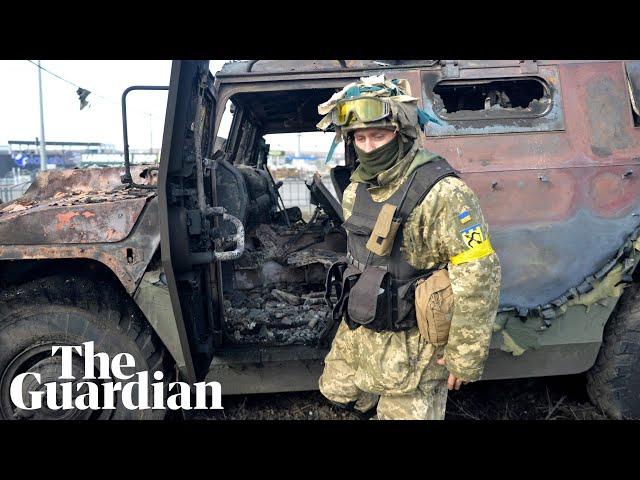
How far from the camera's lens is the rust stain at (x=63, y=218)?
2.54 meters

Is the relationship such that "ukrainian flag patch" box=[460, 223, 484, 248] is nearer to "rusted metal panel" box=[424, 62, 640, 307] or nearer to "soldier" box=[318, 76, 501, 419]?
"soldier" box=[318, 76, 501, 419]

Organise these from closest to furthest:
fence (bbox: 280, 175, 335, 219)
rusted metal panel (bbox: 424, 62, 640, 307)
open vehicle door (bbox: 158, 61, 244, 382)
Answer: open vehicle door (bbox: 158, 61, 244, 382), rusted metal panel (bbox: 424, 62, 640, 307), fence (bbox: 280, 175, 335, 219)

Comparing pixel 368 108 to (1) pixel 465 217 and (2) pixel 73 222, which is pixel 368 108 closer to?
(1) pixel 465 217

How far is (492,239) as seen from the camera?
9.09 feet

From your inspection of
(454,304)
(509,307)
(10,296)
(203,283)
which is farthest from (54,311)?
(509,307)

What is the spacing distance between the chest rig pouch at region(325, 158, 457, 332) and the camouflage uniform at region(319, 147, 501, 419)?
0.12 feet

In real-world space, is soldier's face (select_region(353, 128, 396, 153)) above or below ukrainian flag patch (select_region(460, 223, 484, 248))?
above

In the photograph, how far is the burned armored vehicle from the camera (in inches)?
101

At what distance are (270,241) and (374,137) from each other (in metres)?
2.27

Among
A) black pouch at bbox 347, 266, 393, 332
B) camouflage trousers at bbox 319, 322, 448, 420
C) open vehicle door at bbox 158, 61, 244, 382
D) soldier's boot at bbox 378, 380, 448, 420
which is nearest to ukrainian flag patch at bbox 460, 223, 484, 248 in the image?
black pouch at bbox 347, 266, 393, 332

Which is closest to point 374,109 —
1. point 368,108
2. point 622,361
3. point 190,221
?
point 368,108

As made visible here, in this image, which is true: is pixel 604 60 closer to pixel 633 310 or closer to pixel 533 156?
pixel 533 156

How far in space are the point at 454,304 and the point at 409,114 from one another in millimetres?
746

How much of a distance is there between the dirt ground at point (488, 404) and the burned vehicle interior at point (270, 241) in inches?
22.8
